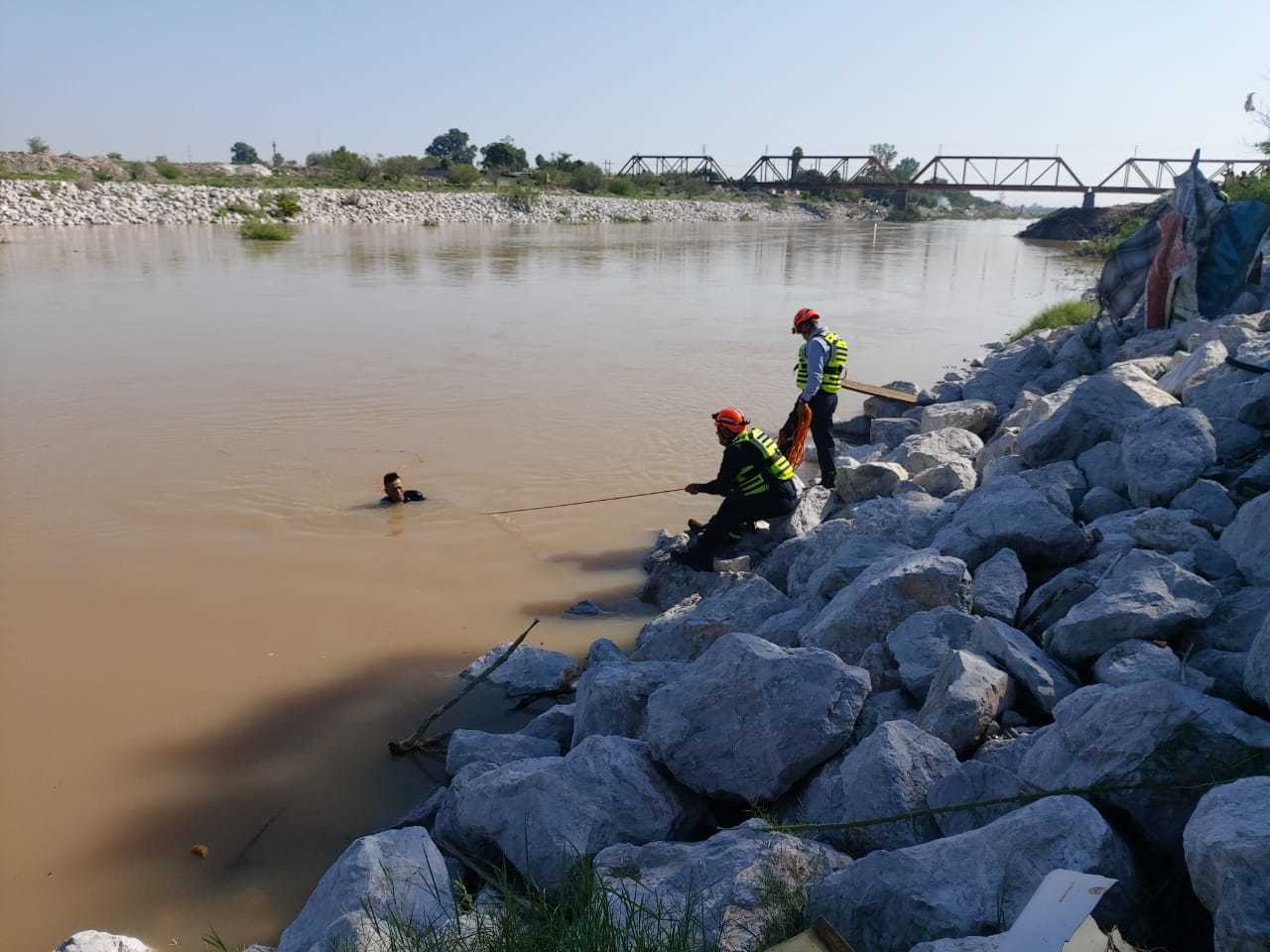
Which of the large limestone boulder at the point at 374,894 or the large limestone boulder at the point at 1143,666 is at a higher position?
the large limestone boulder at the point at 1143,666

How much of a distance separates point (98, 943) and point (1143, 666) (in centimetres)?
377

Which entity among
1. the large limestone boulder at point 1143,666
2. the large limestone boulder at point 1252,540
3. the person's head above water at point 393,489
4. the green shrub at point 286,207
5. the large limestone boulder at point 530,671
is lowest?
the large limestone boulder at point 530,671

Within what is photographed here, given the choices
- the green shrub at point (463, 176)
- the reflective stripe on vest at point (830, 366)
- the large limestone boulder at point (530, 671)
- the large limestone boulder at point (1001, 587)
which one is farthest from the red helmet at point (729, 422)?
the green shrub at point (463, 176)

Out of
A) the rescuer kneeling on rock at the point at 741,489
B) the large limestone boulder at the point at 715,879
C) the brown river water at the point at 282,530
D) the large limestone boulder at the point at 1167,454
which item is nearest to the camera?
the large limestone boulder at the point at 715,879

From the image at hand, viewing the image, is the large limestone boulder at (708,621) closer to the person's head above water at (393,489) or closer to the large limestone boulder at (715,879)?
the large limestone boulder at (715,879)

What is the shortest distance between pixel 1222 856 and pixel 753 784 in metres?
1.63

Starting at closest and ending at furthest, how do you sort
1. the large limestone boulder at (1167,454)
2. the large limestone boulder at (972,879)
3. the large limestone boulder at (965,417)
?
the large limestone boulder at (972,879) < the large limestone boulder at (1167,454) < the large limestone boulder at (965,417)

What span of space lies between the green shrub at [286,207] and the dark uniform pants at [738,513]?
3756 centimetres

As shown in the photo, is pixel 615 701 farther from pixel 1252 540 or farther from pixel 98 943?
pixel 1252 540

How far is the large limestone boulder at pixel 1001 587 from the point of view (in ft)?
13.5

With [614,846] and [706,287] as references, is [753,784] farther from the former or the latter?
[706,287]

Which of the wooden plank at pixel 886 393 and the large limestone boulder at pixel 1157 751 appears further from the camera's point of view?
the wooden plank at pixel 886 393

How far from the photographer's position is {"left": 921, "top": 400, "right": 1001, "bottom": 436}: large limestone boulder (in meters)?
8.96

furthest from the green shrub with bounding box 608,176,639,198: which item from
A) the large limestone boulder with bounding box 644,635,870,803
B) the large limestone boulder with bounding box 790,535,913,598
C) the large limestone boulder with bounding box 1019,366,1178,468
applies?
the large limestone boulder with bounding box 644,635,870,803
